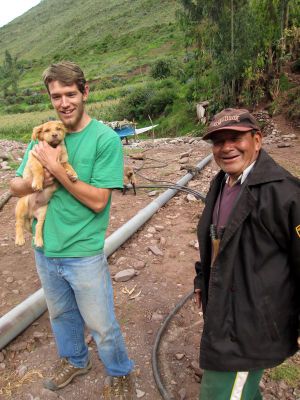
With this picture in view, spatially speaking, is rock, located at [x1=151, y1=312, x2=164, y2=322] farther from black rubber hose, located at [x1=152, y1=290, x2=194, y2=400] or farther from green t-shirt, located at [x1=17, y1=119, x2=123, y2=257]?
green t-shirt, located at [x1=17, y1=119, x2=123, y2=257]

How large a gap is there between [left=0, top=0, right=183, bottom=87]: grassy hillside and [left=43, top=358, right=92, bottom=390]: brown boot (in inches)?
2066

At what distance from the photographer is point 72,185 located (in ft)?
7.21

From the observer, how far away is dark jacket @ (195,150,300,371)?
1729mm

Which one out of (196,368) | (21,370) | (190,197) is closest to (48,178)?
(21,370)

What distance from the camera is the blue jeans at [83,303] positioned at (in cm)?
242

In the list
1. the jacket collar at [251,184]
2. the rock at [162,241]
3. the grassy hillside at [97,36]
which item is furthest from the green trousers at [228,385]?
the grassy hillside at [97,36]

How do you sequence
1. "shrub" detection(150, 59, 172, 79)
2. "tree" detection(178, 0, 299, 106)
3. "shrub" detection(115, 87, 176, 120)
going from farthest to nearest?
"shrub" detection(150, 59, 172, 79) < "shrub" detection(115, 87, 176, 120) < "tree" detection(178, 0, 299, 106)

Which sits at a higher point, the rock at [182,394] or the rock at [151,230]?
the rock at [151,230]

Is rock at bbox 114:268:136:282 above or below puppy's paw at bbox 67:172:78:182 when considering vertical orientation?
below

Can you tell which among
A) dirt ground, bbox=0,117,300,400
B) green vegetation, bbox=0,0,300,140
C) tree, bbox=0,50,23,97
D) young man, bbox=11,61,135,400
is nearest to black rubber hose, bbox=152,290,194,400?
dirt ground, bbox=0,117,300,400

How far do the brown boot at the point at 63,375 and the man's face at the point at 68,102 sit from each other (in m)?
2.07

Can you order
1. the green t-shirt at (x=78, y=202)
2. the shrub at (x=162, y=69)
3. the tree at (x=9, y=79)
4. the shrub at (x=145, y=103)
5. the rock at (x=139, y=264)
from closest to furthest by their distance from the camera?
1. the green t-shirt at (x=78, y=202)
2. the rock at (x=139, y=264)
3. the shrub at (x=145, y=103)
4. the shrub at (x=162, y=69)
5. the tree at (x=9, y=79)

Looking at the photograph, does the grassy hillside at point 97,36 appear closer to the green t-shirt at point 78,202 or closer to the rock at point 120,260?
the rock at point 120,260

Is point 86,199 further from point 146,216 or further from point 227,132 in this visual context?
point 146,216
